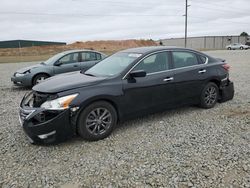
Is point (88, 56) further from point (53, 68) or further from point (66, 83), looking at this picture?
point (66, 83)

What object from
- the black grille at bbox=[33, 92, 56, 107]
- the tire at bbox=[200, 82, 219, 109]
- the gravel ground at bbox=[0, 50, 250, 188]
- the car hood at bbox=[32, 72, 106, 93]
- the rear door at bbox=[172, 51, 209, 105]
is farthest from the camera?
the tire at bbox=[200, 82, 219, 109]

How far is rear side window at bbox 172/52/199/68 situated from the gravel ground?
117cm

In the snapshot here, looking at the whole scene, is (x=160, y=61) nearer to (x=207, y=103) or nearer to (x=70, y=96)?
(x=207, y=103)

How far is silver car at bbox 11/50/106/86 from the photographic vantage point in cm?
885

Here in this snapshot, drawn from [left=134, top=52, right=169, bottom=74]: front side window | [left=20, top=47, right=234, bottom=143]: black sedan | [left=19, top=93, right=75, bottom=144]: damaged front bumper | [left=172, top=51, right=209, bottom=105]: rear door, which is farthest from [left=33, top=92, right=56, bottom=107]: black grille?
[left=172, top=51, right=209, bottom=105]: rear door

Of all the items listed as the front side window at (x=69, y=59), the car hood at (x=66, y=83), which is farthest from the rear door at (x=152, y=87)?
the front side window at (x=69, y=59)

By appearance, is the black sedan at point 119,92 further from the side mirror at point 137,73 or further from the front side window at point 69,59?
the front side window at point 69,59

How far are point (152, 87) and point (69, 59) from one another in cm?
551

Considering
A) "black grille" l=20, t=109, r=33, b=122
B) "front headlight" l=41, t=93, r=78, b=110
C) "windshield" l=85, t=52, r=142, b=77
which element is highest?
"windshield" l=85, t=52, r=142, b=77

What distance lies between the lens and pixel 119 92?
4.41 m

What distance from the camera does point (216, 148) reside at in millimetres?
3801

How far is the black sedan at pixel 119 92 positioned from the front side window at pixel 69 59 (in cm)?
432

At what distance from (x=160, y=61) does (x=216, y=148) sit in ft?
6.87

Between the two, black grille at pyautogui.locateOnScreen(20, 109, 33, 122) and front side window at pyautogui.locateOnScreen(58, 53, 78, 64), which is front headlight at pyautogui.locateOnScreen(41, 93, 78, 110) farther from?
front side window at pyautogui.locateOnScreen(58, 53, 78, 64)
